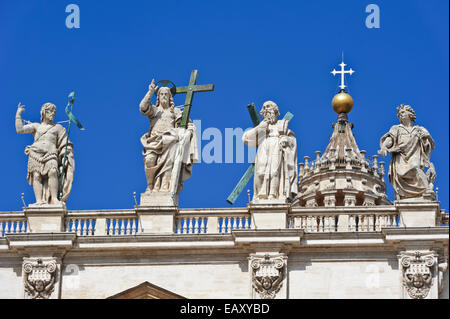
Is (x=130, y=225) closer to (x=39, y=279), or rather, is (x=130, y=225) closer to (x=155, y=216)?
(x=155, y=216)

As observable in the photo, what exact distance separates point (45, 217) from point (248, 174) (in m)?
5.35

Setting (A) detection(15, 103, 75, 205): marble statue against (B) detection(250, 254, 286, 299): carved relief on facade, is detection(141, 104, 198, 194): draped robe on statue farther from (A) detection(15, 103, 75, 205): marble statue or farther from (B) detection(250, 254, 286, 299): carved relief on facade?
(B) detection(250, 254, 286, 299): carved relief on facade

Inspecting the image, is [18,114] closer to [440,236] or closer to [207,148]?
[207,148]

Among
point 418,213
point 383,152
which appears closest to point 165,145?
point 383,152

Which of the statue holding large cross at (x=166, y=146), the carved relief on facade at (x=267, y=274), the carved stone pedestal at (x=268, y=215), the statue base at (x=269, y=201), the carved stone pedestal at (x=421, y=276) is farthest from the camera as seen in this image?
the statue holding large cross at (x=166, y=146)

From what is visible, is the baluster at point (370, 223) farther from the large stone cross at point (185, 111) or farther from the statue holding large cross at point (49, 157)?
the statue holding large cross at point (49, 157)

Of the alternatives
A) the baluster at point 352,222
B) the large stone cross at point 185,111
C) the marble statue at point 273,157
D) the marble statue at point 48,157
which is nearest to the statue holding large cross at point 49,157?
the marble statue at point 48,157

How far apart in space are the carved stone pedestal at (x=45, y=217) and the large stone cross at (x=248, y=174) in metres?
4.46

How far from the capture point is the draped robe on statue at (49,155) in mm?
45441

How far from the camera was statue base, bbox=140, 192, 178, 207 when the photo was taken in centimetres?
4478

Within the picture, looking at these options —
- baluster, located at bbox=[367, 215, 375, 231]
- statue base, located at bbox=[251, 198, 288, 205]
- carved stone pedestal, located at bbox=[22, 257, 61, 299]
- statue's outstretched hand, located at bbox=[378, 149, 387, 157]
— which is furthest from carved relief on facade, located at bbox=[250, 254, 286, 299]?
carved stone pedestal, located at bbox=[22, 257, 61, 299]

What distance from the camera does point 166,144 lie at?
4569 cm
